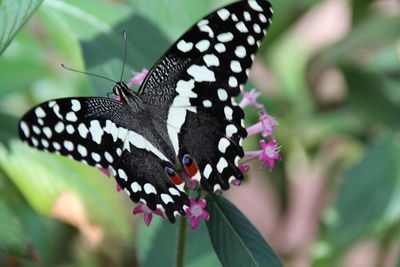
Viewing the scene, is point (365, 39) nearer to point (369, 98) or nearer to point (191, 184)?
point (369, 98)

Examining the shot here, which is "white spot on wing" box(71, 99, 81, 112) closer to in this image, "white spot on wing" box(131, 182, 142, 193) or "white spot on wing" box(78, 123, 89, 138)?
"white spot on wing" box(78, 123, 89, 138)

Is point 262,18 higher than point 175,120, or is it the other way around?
point 262,18

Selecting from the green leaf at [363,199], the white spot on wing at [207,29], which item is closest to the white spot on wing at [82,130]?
the white spot on wing at [207,29]

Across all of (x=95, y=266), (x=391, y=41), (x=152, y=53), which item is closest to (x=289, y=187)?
(x=391, y=41)

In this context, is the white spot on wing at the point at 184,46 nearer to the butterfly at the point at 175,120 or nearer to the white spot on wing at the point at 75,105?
the butterfly at the point at 175,120

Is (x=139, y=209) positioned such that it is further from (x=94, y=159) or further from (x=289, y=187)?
(x=289, y=187)

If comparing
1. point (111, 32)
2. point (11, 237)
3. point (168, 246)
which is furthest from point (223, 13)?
point (168, 246)
